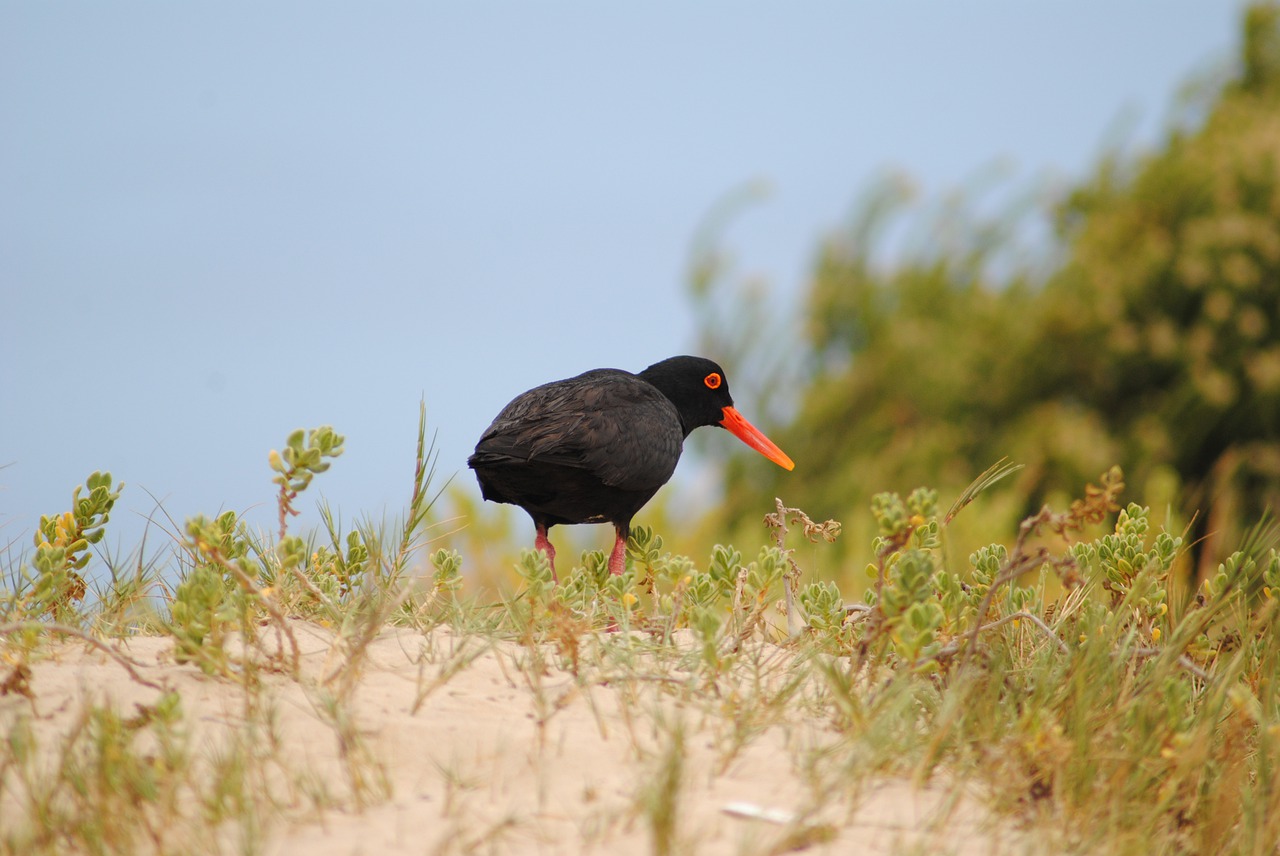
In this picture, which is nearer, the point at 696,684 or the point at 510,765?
the point at 510,765

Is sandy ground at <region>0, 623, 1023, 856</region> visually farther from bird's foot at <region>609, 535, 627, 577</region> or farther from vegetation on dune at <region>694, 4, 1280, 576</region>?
vegetation on dune at <region>694, 4, 1280, 576</region>

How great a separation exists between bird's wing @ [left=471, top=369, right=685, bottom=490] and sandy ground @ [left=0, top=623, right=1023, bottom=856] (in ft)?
4.13

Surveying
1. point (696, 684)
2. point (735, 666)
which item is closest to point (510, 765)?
point (696, 684)

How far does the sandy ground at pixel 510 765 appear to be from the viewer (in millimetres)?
2684

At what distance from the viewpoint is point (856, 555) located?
1435 centimetres

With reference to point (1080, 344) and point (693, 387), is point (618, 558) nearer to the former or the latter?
point (693, 387)

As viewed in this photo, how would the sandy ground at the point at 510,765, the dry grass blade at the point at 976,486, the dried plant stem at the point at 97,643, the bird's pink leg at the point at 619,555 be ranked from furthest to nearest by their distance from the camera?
the bird's pink leg at the point at 619,555 < the dry grass blade at the point at 976,486 < the dried plant stem at the point at 97,643 < the sandy ground at the point at 510,765

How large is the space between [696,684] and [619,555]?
1.76m

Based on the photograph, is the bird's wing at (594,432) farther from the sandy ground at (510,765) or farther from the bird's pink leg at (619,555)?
the sandy ground at (510,765)

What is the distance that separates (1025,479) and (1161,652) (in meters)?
13.8

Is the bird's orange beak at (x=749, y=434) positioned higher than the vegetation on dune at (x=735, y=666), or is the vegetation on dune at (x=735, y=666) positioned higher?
the bird's orange beak at (x=749, y=434)

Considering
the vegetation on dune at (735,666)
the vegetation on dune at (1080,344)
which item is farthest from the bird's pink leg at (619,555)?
the vegetation on dune at (1080,344)

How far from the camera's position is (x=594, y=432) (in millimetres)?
4836

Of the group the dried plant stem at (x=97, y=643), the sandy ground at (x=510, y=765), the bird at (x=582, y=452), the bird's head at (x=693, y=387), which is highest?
the bird's head at (x=693, y=387)
